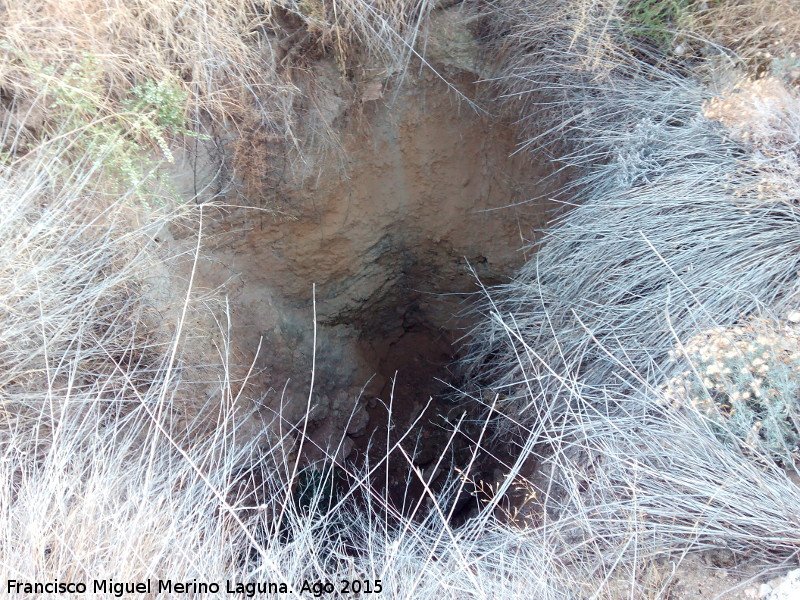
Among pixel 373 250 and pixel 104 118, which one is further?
pixel 373 250

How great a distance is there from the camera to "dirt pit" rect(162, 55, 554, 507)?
2779mm

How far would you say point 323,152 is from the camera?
109 inches

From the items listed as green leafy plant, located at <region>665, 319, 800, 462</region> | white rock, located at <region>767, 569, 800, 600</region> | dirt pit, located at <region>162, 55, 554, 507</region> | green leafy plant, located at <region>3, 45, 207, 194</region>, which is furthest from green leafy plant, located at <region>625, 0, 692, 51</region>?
white rock, located at <region>767, 569, 800, 600</region>

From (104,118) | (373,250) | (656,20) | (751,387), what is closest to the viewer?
(751,387)

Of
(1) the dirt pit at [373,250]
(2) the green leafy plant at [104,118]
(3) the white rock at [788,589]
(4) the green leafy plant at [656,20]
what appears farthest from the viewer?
(1) the dirt pit at [373,250]

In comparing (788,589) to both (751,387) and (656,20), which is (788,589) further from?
(656,20)

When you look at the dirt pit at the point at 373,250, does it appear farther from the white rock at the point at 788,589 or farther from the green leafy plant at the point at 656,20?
the white rock at the point at 788,589

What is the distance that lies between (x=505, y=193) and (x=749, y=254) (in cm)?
139

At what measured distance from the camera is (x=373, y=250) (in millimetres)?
3328

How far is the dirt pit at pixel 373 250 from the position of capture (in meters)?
2.78

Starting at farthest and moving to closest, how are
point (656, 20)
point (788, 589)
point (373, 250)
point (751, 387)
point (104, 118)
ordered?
1. point (373, 250)
2. point (656, 20)
3. point (104, 118)
4. point (751, 387)
5. point (788, 589)

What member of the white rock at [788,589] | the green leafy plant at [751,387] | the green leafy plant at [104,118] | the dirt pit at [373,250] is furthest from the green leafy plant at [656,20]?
the white rock at [788,589]

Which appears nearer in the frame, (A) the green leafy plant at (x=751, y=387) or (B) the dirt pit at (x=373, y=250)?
(A) the green leafy plant at (x=751, y=387)

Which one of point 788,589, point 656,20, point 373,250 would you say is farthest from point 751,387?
point 373,250
